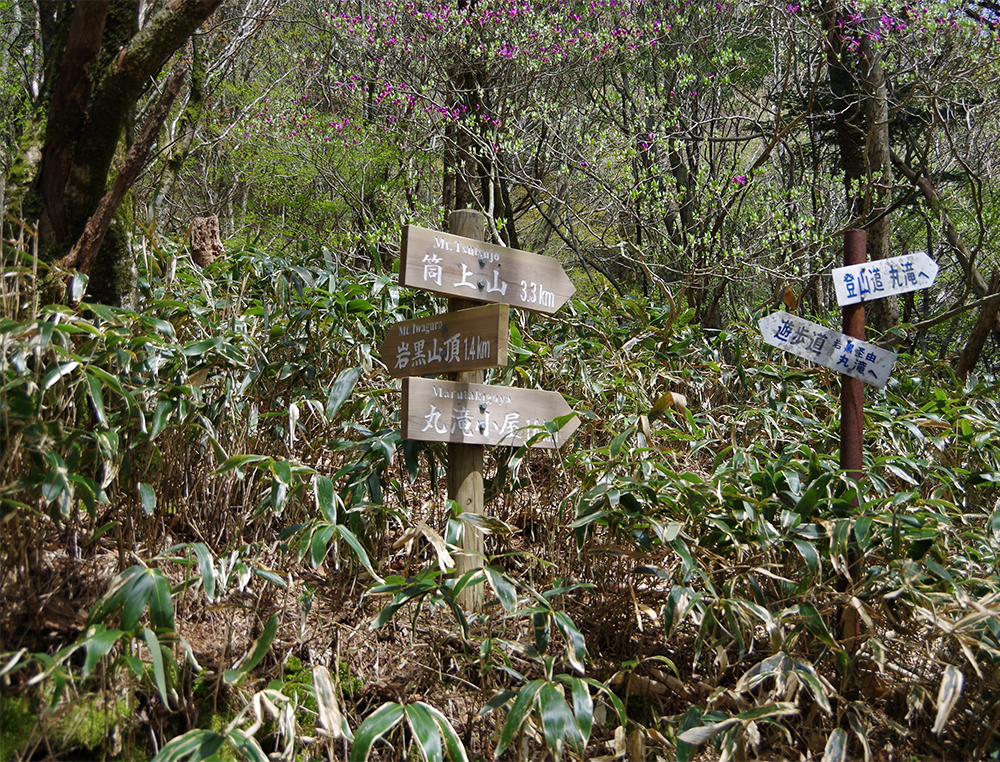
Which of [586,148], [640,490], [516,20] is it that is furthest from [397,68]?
[640,490]

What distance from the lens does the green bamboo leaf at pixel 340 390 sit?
2508 millimetres

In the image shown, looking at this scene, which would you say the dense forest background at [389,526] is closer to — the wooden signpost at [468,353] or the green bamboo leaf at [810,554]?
the green bamboo leaf at [810,554]

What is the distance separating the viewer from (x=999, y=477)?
2545 millimetres

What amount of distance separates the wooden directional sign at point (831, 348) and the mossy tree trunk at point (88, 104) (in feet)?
7.42

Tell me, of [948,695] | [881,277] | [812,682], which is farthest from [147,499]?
[881,277]

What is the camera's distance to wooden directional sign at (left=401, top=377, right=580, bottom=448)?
229cm

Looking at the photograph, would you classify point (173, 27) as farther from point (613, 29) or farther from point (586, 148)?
point (613, 29)

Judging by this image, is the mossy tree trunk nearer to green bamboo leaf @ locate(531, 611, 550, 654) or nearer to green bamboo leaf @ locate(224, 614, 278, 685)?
green bamboo leaf @ locate(224, 614, 278, 685)

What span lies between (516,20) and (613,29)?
1083 mm

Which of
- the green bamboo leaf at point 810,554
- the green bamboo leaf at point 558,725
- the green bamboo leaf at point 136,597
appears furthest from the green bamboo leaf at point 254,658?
the green bamboo leaf at point 810,554

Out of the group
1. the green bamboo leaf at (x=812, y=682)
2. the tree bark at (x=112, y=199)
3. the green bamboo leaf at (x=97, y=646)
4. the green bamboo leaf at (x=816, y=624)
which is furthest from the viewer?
the tree bark at (x=112, y=199)

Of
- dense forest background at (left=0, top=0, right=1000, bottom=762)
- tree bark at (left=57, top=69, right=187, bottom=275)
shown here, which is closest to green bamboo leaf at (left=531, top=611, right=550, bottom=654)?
dense forest background at (left=0, top=0, right=1000, bottom=762)

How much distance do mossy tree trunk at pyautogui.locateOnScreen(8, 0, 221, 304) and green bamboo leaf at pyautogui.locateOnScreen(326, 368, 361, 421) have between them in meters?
1.08

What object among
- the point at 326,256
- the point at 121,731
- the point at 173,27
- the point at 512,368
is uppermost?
the point at 173,27
